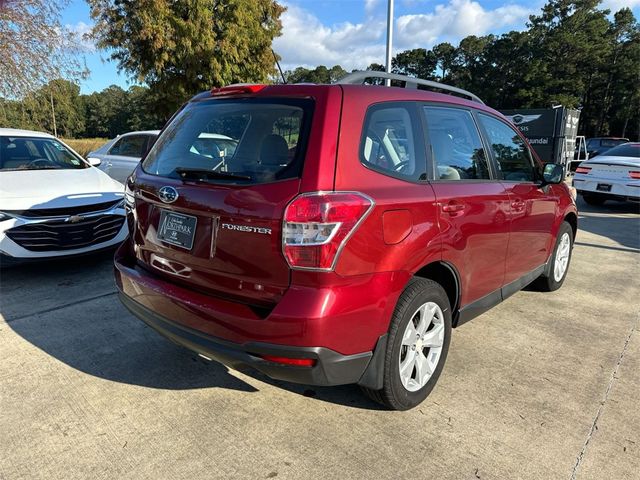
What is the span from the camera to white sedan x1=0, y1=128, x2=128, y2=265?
14.9ft

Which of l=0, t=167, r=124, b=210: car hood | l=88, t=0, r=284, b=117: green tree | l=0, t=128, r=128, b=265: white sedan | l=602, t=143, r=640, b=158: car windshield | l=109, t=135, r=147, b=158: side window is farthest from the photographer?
l=88, t=0, r=284, b=117: green tree

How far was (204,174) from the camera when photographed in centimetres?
245

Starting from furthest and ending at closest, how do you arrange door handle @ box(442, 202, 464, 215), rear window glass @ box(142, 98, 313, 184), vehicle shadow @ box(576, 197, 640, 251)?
vehicle shadow @ box(576, 197, 640, 251), door handle @ box(442, 202, 464, 215), rear window glass @ box(142, 98, 313, 184)

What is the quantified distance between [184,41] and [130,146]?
927 centimetres

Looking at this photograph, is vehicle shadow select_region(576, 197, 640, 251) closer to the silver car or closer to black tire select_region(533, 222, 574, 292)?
black tire select_region(533, 222, 574, 292)

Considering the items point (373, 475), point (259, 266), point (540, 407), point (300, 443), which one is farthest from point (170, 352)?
point (540, 407)

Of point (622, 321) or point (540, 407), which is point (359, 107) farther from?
point (622, 321)

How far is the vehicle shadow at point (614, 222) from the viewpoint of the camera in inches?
307

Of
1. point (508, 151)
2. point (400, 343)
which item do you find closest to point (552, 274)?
point (508, 151)

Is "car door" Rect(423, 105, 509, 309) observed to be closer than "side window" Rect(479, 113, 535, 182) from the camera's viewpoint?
Yes

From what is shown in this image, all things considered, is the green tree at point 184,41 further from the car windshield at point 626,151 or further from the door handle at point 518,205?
the door handle at point 518,205

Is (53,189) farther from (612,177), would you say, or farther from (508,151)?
(612,177)

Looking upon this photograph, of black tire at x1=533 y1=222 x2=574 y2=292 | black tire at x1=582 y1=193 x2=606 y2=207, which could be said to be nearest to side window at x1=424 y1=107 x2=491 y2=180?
black tire at x1=533 y1=222 x2=574 y2=292

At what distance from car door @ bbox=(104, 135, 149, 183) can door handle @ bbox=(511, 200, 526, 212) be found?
23.1 feet
